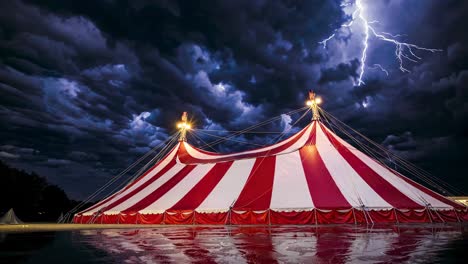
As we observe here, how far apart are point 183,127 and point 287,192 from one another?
7.24 meters

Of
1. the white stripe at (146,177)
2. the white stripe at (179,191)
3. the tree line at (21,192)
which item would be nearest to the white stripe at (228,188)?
the white stripe at (179,191)

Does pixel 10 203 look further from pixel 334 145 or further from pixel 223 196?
pixel 334 145

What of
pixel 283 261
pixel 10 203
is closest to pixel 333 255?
pixel 283 261

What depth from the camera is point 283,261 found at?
2.12 metres

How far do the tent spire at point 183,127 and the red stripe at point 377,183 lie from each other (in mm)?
6971

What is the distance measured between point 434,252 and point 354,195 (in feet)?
17.7

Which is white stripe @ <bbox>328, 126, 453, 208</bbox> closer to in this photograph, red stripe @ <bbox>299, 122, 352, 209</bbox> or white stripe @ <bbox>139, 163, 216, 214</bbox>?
red stripe @ <bbox>299, 122, 352, 209</bbox>

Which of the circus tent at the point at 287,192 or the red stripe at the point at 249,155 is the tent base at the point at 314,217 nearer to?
the circus tent at the point at 287,192

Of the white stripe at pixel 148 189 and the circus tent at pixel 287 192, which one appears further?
the white stripe at pixel 148 189

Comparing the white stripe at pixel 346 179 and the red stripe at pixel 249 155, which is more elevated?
the red stripe at pixel 249 155

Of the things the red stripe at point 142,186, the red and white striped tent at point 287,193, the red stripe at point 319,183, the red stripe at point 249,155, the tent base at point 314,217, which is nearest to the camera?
the tent base at point 314,217

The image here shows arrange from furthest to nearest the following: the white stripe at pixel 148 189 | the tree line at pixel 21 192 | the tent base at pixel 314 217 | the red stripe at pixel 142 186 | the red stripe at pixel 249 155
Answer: the tree line at pixel 21 192 → the red stripe at pixel 249 155 → the red stripe at pixel 142 186 → the white stripe at pixel 148 189 → the tent base at pixel 314 217

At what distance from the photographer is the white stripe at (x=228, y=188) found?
8.27m

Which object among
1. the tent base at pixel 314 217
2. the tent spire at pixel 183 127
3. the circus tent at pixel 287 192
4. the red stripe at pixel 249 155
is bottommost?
the tent base at pixel 314 217
